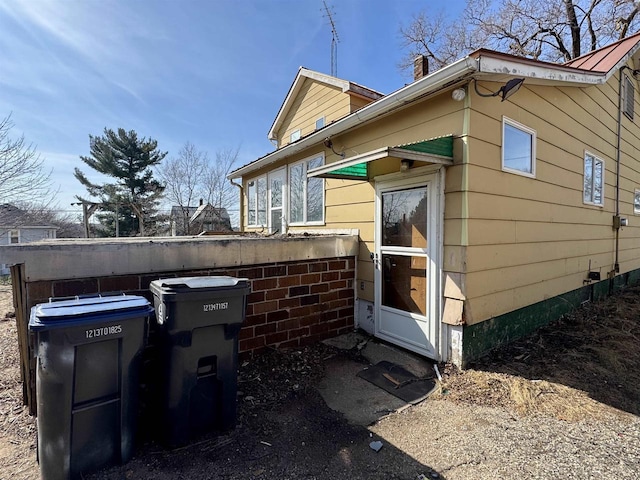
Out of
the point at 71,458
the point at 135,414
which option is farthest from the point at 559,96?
the point at 71,458

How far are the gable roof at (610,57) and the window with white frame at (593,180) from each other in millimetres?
1616

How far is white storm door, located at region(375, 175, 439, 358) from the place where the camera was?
384 centimetres

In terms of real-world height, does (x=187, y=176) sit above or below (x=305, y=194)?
above

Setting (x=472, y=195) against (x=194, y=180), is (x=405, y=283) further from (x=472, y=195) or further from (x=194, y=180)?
(x=194, y=180)

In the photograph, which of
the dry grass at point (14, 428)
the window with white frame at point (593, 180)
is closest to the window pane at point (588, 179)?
the window with white frame at point (593, 180)

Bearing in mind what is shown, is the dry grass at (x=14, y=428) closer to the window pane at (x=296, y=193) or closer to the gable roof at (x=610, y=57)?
the window pane at (x=296, y=193)

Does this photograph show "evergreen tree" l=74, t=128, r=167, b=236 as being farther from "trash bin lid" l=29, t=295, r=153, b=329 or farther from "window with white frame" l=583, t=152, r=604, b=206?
"window with white frame" l=583, t=152, r=604, b=206

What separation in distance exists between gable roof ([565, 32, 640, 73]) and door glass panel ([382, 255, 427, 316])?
537 centimetres

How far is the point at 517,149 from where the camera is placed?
14.0 ft

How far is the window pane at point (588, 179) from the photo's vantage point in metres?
5.95

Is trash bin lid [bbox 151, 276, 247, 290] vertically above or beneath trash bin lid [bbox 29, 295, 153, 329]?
above

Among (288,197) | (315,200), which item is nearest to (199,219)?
(288,197)

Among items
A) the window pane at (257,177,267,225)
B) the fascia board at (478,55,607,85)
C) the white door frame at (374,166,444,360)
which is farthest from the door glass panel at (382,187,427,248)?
the window pane at (257,177,267,225)

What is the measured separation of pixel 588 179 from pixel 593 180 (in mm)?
319
